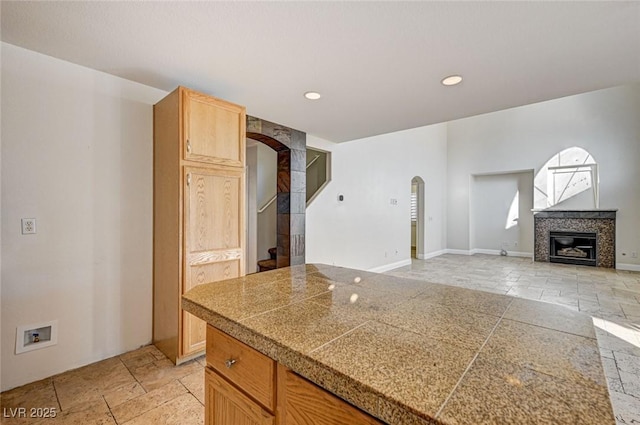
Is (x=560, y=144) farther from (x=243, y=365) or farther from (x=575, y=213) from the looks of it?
(x=243, y=365)

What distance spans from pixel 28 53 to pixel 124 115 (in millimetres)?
654

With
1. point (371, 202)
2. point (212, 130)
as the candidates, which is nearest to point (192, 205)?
point (212, 130)

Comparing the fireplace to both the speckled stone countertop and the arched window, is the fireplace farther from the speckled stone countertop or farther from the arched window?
the speckled stone countertop

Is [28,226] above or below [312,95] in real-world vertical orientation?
below

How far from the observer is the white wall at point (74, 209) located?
1995mm

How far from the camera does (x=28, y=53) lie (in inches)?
80.9

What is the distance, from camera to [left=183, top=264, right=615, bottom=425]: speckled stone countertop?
0.54m

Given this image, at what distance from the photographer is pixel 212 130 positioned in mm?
2494

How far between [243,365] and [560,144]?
8.59m

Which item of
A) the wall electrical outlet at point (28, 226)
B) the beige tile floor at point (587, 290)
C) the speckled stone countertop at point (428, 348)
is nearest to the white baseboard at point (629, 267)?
Result: the beige tile floor at point (587, 290)

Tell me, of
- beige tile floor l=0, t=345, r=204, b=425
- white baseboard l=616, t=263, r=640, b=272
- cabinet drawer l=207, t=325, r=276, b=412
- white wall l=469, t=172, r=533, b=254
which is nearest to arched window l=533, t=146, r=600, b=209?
white wall l=469, t=172, r=533, b=254

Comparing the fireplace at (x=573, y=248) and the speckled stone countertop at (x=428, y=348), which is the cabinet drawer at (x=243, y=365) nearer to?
the speckled stone countertop at (x=428, y=348)

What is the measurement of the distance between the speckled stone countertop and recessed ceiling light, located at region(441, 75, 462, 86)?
196 cm

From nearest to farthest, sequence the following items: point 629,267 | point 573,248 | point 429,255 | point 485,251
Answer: point 629,267 < point 573,248 < point 429,255 < point 485,251
